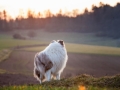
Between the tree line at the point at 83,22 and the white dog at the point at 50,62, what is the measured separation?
368 feet

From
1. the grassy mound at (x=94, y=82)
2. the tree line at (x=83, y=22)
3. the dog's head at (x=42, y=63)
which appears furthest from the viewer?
the tree line at (x=83, y=22)

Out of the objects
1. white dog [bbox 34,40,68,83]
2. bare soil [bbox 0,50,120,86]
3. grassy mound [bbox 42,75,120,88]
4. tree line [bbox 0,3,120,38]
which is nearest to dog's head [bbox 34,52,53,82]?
white dog [bbox 34,40,68,83]

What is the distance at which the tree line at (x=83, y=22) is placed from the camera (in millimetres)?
130250

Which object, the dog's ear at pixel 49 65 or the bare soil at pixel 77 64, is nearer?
the dog's ear at pixel 49 65

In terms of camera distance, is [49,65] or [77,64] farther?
[77,64]

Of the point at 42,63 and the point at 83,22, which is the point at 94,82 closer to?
the point at 42,63

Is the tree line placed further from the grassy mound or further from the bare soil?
the grassy mound

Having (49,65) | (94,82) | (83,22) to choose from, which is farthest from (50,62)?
(83,22)

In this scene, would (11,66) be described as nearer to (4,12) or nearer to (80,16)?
(4,12)

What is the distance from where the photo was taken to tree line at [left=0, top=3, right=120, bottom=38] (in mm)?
130250

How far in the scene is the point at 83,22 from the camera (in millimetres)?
137375

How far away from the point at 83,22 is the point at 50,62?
4908 inches

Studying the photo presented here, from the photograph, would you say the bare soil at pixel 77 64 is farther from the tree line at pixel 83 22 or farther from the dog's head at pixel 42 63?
the tree line at pixel 83 22

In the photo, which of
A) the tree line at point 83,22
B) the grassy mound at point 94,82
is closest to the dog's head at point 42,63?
the grassy mound at point 94,82
